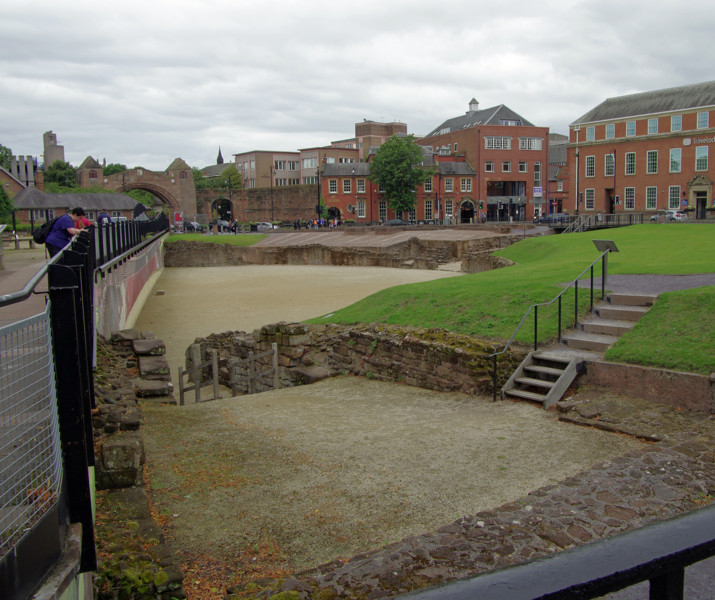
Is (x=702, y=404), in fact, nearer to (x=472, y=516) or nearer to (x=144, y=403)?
(x=472, y=516)

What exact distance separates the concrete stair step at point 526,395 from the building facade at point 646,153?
54.7m

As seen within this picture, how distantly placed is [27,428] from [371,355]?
1102cm

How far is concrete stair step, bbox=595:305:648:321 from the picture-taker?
13070 mm

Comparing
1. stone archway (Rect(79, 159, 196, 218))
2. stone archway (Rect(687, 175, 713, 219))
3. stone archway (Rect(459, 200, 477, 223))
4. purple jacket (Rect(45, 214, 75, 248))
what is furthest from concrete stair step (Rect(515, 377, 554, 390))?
stone archway (Rect(79, 159, 196, 218))

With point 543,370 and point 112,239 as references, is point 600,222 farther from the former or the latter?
point 543,370

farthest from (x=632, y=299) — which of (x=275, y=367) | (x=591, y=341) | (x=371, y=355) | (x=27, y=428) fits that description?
(x=27, y=428)

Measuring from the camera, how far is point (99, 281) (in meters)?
14.2

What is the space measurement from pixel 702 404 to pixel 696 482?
3.39 metres

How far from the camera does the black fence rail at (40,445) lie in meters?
2.86

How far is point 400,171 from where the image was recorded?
239 ft

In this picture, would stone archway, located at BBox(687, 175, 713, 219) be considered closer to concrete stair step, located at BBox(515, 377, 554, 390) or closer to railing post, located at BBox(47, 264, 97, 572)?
concrete stair step, located at BBox(515, 377, 554, 390)

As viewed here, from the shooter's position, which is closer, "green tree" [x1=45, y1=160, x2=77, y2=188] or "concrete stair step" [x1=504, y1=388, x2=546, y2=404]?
"concrete stair step" [x1=504, y1=388, x2=546, y2=404]

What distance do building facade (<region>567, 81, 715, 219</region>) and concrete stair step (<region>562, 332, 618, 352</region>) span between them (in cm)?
5243

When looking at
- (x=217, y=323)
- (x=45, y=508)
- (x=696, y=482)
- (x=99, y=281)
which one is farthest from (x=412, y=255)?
(x=45, y=508)
